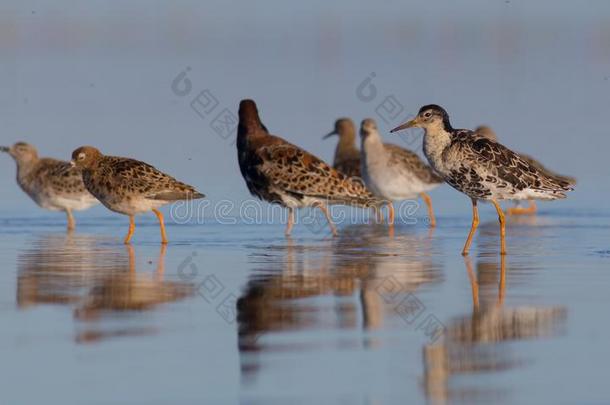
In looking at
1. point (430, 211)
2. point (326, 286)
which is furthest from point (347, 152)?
point (326, 286)

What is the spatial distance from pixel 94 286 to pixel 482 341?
380 centimetres

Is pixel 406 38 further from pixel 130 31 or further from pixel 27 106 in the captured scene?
pixel 27 106

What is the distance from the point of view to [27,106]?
27703mm

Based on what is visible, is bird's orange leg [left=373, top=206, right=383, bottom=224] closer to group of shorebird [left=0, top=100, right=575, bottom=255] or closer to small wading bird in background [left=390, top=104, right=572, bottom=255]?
group of shorebird [left=0, top=100, right=575, bottom=255]

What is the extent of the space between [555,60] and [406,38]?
5638mm

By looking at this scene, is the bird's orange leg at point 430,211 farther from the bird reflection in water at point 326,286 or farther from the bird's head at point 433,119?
the bird's head at point 433,119

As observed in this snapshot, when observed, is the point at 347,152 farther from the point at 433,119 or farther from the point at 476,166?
the point at 476,166

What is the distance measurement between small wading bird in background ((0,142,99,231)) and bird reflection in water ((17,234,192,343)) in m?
3.05

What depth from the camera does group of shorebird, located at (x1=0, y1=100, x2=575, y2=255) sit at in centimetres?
1491

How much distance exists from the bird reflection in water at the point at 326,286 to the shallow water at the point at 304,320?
2 cm

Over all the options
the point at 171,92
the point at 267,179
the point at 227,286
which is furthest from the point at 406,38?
the point at 227,286

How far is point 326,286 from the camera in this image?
1191cm

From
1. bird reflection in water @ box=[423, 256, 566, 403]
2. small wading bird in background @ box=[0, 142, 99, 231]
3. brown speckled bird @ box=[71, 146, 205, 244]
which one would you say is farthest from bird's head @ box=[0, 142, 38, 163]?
bird reflection in water @ box=[423, 256, 566, 403]

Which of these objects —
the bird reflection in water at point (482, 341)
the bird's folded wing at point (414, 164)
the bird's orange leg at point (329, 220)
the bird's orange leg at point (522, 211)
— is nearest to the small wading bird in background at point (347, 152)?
the bird's folded wing at point (414, 164)
